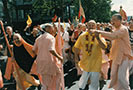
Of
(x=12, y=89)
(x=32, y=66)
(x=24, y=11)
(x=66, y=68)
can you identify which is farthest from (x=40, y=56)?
(x=24, y=11)

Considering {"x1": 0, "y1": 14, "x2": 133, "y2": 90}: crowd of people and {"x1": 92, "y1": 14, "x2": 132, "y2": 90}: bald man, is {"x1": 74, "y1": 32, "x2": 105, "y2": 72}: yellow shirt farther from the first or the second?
{"x1": 92, "y1": 14, "x2": 132, "y2": 90}: bald man

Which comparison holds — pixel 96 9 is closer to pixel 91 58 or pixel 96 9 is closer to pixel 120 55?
pixel 91 58

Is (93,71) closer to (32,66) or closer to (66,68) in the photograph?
(32,66)

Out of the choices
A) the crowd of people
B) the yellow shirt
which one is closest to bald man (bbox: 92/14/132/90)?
the crowd of people

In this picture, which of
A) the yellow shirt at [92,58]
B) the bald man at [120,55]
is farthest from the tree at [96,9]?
the bald man at [120,55]

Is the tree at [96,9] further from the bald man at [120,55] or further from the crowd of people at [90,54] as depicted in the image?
the bald man at [120,55]

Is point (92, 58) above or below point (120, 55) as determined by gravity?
below

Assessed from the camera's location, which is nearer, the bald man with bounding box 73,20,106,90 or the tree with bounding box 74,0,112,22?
the bald man with bounding box 73,20,106,90

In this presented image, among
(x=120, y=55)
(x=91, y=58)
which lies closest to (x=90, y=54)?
(x=91, y=58)

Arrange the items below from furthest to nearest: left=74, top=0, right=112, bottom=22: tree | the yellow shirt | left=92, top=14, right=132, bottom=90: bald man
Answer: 1. left=74, top=0, right=112, bottom=22: tree
2. the yellow shirt
3. left=92, top=14, right=132, bottom=90: bald man

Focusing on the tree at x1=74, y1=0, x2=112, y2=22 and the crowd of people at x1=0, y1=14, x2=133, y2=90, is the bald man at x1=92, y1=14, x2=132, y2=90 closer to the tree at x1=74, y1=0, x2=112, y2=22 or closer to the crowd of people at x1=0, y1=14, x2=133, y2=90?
the crowd of people at x1=0, y1=14, x2=133, y2=90

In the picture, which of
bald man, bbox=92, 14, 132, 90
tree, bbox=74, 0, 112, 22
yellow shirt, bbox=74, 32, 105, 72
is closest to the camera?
bald man, bbox=92, 14, 132, 90

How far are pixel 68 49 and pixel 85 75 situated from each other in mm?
4609

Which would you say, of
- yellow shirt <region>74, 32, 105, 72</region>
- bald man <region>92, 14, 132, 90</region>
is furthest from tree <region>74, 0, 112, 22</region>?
bald man <region>92, 14, 132, 90</region>
